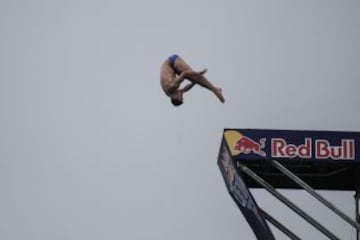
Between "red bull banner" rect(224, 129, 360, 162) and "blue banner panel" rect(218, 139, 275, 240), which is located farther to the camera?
"red bull banner" rect(224, 129, 360, 162)

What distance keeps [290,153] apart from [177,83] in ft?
15.2

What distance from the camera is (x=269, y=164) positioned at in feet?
111

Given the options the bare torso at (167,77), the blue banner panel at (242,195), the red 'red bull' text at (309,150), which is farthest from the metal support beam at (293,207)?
the bare torso at (167,77)

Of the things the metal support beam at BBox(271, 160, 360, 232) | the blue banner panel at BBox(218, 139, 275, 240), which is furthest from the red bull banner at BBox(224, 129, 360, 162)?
the blue banner panel at BBox(218, 139, 275, 240)

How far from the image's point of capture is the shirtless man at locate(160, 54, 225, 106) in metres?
30.9

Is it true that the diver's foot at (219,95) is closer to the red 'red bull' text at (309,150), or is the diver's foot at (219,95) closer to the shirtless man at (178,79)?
the shirtless man at (178,79)

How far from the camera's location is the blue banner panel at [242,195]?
3269 cm

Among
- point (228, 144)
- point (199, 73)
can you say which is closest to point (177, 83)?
point (199, 73)

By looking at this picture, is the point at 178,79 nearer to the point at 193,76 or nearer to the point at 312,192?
the point at 193,76

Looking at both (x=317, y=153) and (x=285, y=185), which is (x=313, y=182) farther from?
(x=317, y=153)

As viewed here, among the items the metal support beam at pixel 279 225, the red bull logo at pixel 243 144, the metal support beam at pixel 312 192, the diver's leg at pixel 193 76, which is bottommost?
the metal support beam at pixel 279 225

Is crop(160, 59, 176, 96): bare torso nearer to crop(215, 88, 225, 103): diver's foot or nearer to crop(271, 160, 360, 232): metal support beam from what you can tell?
crop(215, 88, 225, 103): diver's foot

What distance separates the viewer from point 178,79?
3091cm

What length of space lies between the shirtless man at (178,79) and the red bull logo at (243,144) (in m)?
2.44
